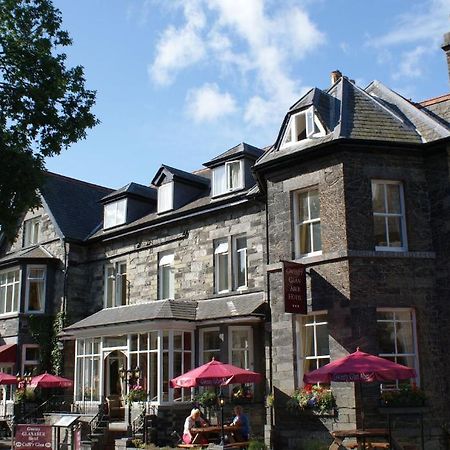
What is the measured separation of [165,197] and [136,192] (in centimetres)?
235

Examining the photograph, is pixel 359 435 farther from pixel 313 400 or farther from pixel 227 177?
pixel 227 177

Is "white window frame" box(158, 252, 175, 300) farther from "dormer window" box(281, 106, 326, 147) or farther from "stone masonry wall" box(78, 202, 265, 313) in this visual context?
"dormer window" box(281, 106, 326, 147)

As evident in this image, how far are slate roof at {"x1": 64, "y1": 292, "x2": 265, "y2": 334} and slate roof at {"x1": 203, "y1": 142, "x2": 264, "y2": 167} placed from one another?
5191mm

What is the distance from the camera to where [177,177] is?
2536cm

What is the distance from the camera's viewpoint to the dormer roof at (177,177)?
2544 centimetres

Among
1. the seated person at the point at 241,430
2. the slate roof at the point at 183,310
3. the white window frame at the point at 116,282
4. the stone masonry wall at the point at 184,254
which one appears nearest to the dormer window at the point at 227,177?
the stone masonry wall at the point at 184,254

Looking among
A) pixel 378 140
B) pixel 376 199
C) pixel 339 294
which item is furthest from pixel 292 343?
pixel 378 140

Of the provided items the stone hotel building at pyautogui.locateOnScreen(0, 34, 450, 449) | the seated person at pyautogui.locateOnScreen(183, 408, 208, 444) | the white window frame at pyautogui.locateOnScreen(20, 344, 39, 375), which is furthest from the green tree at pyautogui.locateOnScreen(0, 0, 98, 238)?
the white window frame at pyautogui.locateOnScreen(20, 344, 39, 375)

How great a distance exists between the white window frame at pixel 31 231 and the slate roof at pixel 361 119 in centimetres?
1471

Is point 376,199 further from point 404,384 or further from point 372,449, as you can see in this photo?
point 372,449

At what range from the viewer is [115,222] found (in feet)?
90.5

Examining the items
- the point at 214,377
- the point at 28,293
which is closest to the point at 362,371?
the point at 214,377

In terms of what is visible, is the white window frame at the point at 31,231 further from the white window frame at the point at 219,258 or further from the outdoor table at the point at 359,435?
the outdoor table at the point at 359,435

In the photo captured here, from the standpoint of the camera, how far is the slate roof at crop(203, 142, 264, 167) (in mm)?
23312
